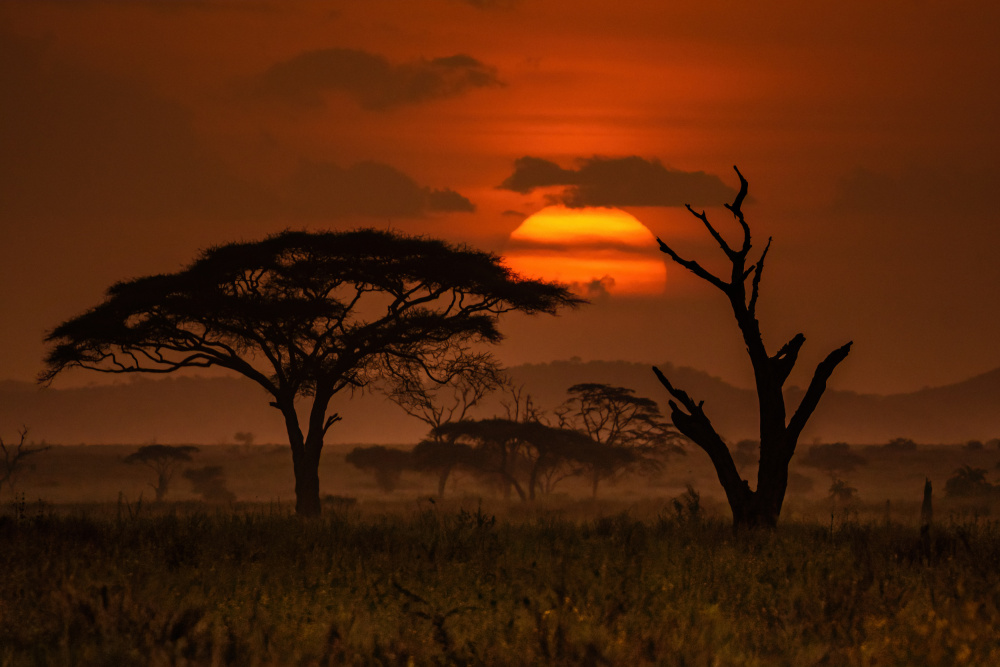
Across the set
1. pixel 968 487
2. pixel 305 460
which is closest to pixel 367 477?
pixel 968 487

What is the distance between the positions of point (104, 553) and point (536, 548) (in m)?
4.79

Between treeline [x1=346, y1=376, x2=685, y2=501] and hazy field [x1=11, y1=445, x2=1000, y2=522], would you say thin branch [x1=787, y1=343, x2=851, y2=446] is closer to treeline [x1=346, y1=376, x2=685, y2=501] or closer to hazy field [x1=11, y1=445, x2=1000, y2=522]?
treeline [x1=346, y1=376, x2=685, y2=501]

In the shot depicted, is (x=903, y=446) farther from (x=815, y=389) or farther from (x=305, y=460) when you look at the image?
(x=815, y=389)

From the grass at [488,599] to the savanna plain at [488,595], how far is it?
1.1 inches

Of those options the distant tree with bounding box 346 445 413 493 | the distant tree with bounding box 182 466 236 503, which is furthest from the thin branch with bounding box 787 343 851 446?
the distant tree with bounding box 182 466 236 503

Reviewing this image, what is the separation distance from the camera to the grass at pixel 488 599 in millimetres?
7922

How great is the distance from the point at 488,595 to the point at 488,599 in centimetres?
16

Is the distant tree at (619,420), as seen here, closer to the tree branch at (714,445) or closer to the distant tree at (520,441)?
the distant tree at (520,441)

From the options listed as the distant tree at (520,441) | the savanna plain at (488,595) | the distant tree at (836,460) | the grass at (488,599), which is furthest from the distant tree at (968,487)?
the grass at (488,599)

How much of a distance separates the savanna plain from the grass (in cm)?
3

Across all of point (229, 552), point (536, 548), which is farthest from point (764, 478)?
point (229, 552)

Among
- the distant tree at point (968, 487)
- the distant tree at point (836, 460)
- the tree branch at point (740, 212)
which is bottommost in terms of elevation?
the distant tree at point (968, 487)

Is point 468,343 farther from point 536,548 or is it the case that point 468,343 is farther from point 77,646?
point 77,646

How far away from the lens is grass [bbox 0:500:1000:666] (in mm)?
7922
